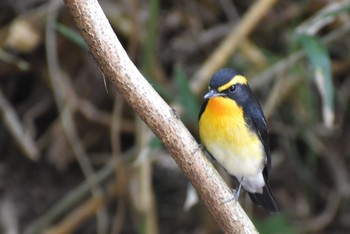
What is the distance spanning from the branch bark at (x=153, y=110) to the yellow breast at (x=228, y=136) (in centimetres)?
59

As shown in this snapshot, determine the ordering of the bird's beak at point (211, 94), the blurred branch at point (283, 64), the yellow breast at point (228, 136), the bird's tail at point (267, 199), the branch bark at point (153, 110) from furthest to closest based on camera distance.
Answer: the blurred branch at point (283, 64) → the bird's tail at point (267, 199) → the yellow breast at point (228, 136) → the bird's beak at point (211, 94) → the branch bark at point (153, 110)

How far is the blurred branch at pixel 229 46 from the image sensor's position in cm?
378

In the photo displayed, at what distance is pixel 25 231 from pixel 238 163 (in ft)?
5.56

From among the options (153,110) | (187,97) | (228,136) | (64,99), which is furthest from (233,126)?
(64,99)

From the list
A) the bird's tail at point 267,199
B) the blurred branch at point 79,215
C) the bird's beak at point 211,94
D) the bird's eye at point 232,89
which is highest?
the bird's beak at point 211,94

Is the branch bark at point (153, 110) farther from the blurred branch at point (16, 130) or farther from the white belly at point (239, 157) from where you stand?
the blurred branch at point (16, 130)

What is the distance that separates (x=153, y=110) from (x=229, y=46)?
194 cm

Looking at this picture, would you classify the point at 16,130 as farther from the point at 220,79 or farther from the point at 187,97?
the point at 220,79

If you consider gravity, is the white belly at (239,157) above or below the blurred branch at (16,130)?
below

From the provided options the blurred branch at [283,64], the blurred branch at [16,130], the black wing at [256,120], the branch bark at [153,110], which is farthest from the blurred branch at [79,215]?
the branch bark at [153,110]

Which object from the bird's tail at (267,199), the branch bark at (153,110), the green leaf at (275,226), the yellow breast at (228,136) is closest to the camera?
the branch bark at (153,110)

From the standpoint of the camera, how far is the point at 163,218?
4656 mm

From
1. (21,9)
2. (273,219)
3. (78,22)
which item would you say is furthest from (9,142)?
(78,22)

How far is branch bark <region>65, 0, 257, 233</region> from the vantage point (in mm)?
1807
